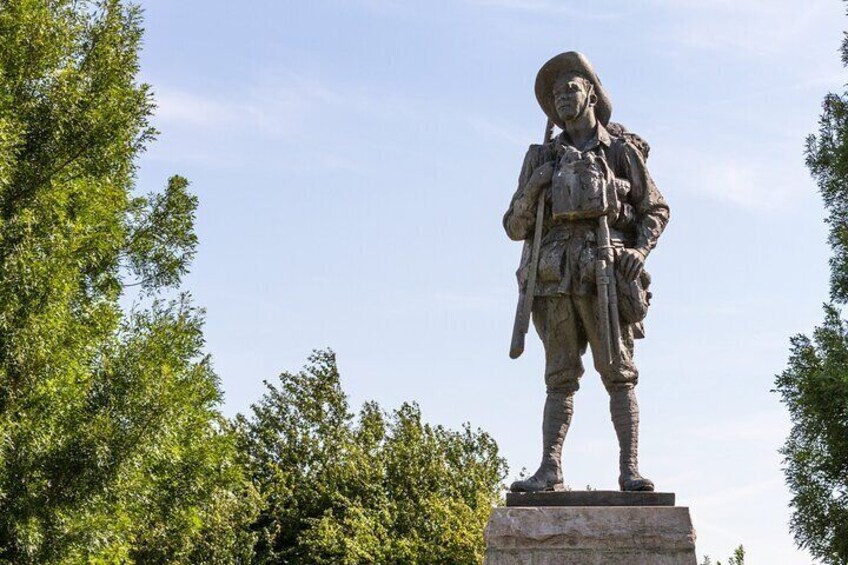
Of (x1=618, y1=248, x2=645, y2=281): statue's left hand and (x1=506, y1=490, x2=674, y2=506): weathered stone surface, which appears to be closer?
(x1=506, y1=490, x2=674, y2=506): weathered stone surface

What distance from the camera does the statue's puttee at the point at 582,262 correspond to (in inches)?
348

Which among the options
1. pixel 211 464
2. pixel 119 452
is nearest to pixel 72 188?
pixel 119 452

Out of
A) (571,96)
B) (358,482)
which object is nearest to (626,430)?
(571,96)

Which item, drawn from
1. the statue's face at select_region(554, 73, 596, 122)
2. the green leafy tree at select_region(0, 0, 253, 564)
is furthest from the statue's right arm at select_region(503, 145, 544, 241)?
the green leafy tree at select_region(0, 0, 253, 564)

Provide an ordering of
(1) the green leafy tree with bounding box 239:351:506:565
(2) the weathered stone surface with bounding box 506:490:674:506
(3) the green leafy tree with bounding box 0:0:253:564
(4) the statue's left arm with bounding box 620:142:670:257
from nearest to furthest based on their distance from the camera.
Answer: (2) the weathered stone surface with bounding box 506:490:674:506 < (4) the statue's left arm with bounding box 620:142:670:257 < (3) the green leafy tree with bounding box 0:0:253:564 < (1) the green leafy tree with bounding box 239:351:506:565

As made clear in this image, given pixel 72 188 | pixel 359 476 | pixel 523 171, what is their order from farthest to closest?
pixel 359 476 < pixel 72 188 < pixel 523 171

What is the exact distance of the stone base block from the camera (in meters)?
8.09

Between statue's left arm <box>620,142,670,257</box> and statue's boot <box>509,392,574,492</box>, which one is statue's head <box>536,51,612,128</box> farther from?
statue's boot <box>509,392,574,492</box>

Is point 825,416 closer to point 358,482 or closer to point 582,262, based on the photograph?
point 582,262

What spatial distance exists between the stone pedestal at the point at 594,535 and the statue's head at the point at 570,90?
2.95m

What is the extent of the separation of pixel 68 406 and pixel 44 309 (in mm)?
1495

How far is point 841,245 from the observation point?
20.9 m

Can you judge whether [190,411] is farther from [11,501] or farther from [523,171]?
[523,171]

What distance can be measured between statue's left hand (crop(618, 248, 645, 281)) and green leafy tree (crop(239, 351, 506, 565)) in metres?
23.7
